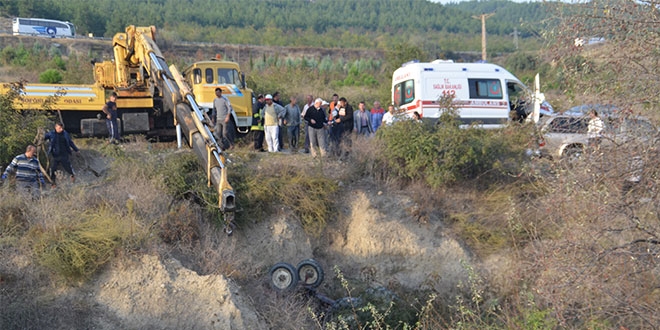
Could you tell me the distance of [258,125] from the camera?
57.1 ft

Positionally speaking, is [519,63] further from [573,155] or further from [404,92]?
[573,155]

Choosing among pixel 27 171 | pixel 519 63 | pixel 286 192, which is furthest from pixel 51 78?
pixel 519 63

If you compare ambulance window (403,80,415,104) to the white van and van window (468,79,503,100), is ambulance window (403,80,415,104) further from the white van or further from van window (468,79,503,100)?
van window (468,79,503,100)

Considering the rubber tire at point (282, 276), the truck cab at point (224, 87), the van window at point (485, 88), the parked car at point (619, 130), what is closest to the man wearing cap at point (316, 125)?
the truck cab at point (224, 87)

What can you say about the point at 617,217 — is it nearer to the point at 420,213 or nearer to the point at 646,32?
the point at 646,32

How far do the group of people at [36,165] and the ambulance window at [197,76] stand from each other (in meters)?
5.51

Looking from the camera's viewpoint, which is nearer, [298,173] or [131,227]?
[131,227]

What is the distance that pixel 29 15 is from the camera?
52.3 meters

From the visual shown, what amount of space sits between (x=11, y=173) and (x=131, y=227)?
10.00 feet

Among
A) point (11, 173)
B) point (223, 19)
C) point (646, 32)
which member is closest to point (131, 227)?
point (11, 173)

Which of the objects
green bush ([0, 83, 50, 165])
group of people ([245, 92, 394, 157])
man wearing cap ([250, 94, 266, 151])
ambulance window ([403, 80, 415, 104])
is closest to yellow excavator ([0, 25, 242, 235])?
man wearing cap ([250, 94, 266, 151])

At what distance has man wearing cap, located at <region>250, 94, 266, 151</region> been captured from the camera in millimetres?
17359

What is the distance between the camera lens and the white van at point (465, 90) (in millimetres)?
19234

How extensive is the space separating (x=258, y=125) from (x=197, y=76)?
283cm
